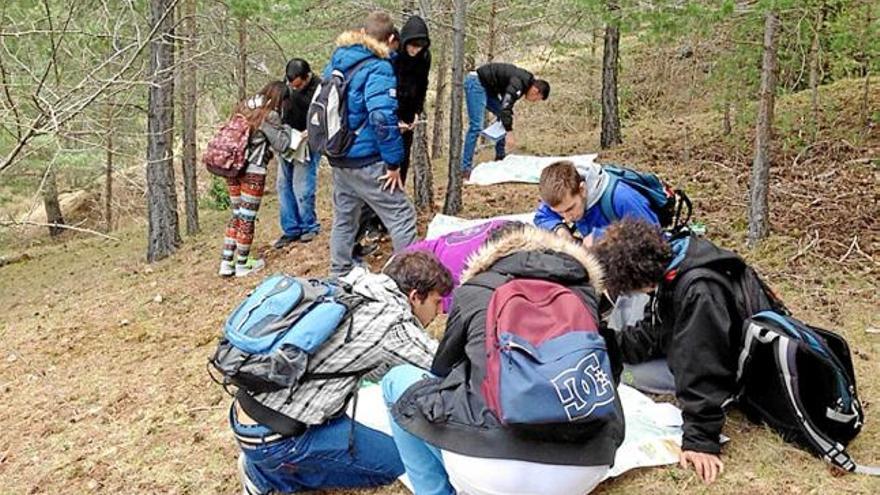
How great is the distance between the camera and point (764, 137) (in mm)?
5277

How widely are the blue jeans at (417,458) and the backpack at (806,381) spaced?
1.27 metres

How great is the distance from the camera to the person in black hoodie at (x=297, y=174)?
671 centimetres

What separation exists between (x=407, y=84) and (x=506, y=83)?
126 inches

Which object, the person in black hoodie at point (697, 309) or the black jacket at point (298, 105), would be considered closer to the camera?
the person in black hoodie at point (697, 309)

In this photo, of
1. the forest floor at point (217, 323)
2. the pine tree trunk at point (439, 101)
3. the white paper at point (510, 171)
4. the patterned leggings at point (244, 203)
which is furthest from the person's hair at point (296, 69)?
the pine tree trunk at point (439, 101)

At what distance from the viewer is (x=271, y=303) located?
2992 mm

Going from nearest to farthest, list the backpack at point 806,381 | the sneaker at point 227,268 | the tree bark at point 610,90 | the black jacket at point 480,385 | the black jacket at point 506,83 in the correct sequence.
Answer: the black jacket at point 480,385 → the backpack at point 806,381 → the sneaker at point 227,268 → the black jacket at point 506,83 → the tree bark at point 610,90

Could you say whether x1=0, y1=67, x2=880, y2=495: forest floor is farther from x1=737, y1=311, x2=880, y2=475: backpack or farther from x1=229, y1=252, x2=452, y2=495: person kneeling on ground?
x1=229, y1=252, x2=452, y2=495: person kneeling on ground

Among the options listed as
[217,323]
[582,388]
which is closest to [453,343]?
[582,388]

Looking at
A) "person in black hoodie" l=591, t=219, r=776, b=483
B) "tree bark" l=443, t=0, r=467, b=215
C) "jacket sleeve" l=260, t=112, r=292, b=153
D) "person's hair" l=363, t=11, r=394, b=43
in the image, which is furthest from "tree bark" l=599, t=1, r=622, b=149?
"person in black hoodie" l=591, t=219, r=776, b=483

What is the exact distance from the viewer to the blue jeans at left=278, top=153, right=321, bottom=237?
23.1 feet

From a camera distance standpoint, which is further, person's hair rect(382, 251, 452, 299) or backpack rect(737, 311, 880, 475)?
person's hair rect(382, 251, 452, 299)

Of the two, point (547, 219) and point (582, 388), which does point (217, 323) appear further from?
point (582, 388)

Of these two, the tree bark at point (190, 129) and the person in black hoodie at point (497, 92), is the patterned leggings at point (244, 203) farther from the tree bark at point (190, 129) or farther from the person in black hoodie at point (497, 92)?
the tree bark at point (190, 129)
